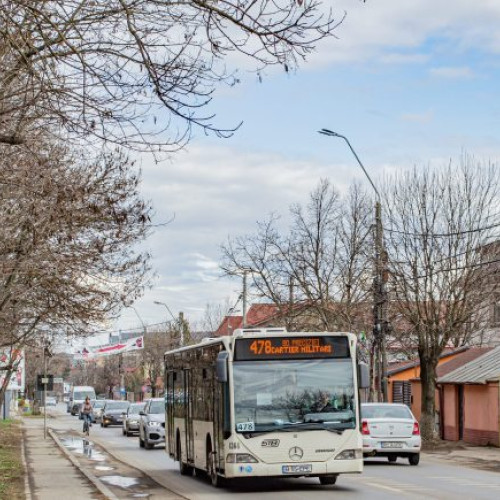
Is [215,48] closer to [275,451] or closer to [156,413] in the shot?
[275,451]

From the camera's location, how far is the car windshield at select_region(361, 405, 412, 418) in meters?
29.3

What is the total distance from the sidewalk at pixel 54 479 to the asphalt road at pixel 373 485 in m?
1.65

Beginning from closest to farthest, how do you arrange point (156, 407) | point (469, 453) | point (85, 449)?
1. point (469, 453)
2. point (85, 449)
3. point (156, 407)

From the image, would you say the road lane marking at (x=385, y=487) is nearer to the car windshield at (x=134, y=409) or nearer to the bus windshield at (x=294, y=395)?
the bus windshield at (x=294, y=395)

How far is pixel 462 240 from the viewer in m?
37.2

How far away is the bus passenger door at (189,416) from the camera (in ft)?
77.5

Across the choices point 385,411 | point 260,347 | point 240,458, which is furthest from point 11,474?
point 385,411

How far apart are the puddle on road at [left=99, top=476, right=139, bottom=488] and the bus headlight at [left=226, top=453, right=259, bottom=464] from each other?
3.35 metres

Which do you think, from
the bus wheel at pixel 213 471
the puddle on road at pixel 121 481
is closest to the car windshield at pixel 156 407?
the puddle on road at pixel 121 481

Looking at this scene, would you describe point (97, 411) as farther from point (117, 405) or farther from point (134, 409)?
point (134, 409)

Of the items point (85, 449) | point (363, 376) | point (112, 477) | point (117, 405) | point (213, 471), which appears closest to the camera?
point (363, 376)

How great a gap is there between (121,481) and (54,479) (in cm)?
140

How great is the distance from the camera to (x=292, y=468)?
1970 cm

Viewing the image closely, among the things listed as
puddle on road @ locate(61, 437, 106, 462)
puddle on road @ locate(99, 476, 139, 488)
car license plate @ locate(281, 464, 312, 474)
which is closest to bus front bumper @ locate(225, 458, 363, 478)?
car license plate @ locate(281, 464, 312, 474)
